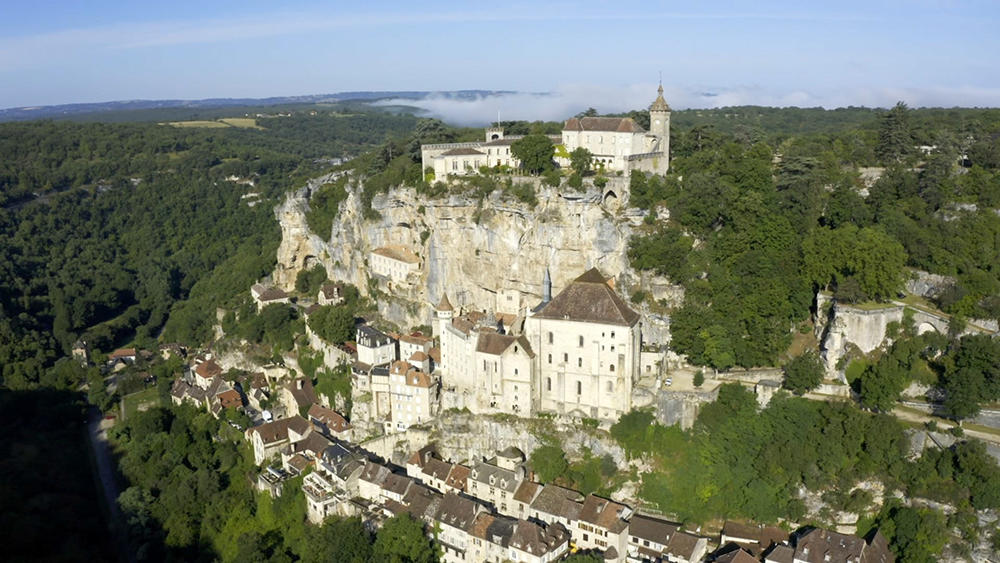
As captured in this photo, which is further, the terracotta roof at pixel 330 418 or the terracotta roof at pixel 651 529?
the terracotta roof at pixel 330 418

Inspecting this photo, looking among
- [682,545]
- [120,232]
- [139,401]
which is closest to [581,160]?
[682,545]

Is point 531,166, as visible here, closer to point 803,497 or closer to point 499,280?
point 499,280

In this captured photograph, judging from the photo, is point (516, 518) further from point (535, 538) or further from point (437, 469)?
point (437, 469)

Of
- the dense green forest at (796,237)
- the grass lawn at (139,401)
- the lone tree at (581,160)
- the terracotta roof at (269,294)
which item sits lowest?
the grass lawn at (139,401)

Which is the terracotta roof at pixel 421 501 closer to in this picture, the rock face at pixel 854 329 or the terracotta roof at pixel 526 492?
the terracotta roof at pixel 526 492

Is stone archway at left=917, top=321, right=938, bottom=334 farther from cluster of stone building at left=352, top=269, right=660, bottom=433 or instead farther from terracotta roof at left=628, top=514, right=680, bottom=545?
terracotta roof at left=628, top=514, right=680, bottom=545

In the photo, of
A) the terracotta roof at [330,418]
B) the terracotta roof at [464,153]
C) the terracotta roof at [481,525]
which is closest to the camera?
the terracotta roof at [481,525]

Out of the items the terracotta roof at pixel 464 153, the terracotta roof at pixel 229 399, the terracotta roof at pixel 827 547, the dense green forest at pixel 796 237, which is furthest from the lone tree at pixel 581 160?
the terracotta roof at pixel 229 399
